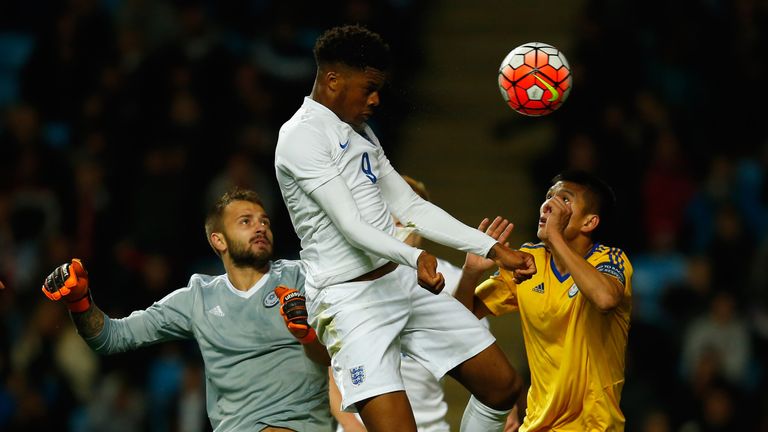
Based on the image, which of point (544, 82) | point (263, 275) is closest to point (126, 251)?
point (263, 275)

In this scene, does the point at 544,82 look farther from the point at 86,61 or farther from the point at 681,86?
the point at 86,61

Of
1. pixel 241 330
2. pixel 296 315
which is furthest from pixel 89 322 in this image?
pixel 296 315

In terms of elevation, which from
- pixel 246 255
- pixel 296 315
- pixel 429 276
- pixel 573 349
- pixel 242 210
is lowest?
pixel 573 349

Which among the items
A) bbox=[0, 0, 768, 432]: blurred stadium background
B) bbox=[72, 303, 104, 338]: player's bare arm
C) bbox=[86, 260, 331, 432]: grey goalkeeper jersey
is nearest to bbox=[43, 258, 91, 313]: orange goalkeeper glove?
bbox=[72, 303, 104, 338]: player's bare arm

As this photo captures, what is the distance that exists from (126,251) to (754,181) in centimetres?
461

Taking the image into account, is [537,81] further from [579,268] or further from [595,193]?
[579,268]

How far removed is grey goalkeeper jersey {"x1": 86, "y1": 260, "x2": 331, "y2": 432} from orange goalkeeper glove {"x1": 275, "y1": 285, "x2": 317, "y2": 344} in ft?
1.07

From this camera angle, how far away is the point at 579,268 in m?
4.99

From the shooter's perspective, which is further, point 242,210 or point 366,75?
point 242,210

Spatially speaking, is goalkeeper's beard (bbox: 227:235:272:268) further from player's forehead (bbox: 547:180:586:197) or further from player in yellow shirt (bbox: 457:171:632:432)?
player's forehead (bbox: 547:180:586:197)

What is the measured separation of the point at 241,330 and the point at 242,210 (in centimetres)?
55

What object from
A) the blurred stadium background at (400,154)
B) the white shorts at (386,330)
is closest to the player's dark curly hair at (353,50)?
the white shorts at (386,330)

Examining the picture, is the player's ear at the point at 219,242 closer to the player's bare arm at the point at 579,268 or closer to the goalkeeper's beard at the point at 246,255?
A: the goalkeeper's beard at the point at 246,255

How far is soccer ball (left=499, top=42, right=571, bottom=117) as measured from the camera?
18.8ft
